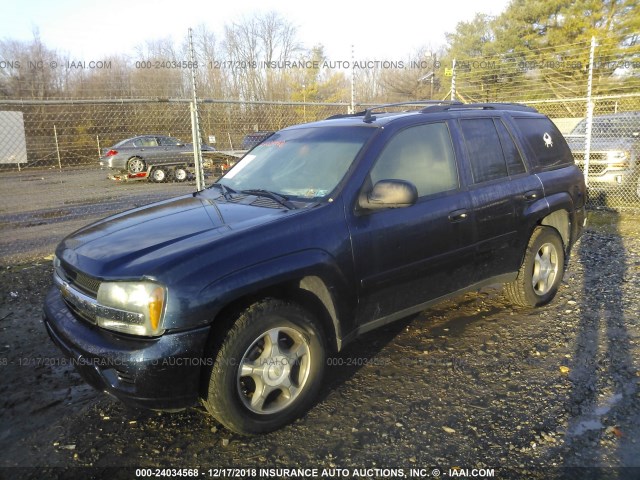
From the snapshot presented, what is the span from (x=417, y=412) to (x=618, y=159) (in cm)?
870

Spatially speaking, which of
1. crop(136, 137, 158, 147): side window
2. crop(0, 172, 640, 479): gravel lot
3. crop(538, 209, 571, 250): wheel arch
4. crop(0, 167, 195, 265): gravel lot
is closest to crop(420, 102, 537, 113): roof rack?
crop(538, 209, 571, 250): wheel arch

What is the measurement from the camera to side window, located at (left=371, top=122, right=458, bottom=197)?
344 centimetres

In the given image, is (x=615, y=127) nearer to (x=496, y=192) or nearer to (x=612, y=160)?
(x=612, y=160)

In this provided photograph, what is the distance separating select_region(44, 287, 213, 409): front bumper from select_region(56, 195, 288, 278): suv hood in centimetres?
36

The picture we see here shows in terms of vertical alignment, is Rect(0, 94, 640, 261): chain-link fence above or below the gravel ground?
above

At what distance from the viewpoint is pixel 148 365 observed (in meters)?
2.40

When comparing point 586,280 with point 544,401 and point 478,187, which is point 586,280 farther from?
point 544,401

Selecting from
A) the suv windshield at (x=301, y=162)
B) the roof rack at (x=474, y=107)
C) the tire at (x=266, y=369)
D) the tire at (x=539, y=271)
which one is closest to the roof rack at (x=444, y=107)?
the roof rack at (x=474, y=107)

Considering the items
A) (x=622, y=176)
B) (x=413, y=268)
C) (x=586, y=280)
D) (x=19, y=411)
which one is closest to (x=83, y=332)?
(x=19, y=411)

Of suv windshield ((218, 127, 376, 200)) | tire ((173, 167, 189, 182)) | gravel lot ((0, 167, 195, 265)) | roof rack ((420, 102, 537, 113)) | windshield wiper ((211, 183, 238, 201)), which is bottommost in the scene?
gravel lot ((0, 167, 195, 265))

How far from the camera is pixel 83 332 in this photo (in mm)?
2697

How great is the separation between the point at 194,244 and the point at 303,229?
2.13 ft

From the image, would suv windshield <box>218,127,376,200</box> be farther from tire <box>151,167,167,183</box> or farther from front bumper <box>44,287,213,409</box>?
tire <box>151,167,167,183</box>

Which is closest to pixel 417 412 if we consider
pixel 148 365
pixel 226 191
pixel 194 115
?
pixel 148 365
